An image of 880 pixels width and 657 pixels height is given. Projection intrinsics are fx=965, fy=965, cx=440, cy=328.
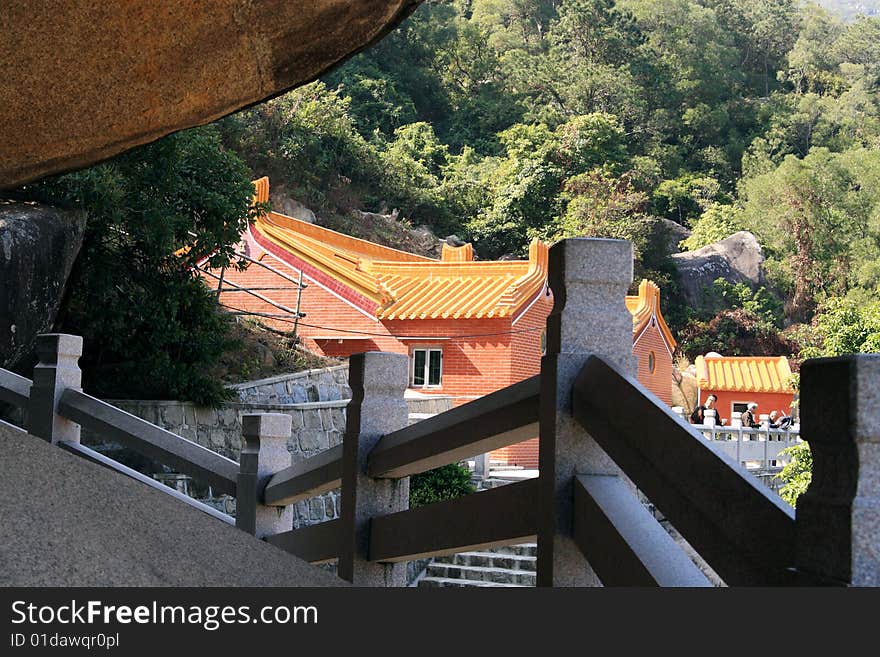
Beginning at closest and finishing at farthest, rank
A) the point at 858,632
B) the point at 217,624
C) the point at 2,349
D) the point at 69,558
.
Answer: the point at 858,632 → the point at 217,624 → the point at 69,558 → the point at 2,349

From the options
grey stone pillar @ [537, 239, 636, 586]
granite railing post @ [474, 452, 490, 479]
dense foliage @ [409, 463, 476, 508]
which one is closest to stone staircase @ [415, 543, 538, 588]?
dense foliage @ [409, 463, 476, 508]

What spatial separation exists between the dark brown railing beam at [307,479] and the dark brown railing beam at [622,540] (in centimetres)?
139

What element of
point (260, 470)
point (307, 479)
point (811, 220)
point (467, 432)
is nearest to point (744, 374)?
point (811, 220)

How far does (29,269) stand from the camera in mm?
7699

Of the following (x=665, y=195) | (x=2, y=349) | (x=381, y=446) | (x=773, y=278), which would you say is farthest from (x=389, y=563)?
(x=665, y=195)

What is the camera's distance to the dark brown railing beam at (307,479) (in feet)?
11.1

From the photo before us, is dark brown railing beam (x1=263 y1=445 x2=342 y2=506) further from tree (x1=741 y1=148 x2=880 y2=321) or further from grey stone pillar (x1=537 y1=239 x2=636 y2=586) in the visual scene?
tree (x1=741 y1=148 x2=880 y2=321)

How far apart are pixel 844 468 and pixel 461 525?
58.3 inches

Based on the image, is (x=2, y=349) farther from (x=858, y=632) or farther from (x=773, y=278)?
(x=773, y=278)

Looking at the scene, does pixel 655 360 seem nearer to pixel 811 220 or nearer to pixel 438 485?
pixel 438 485

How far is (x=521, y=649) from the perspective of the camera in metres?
1.48

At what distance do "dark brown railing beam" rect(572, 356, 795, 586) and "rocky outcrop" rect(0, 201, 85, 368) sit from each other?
21.6 ft

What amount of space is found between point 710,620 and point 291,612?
0.65 m

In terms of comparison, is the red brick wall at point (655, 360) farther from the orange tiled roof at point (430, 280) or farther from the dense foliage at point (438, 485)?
the dense foliage at point (438, 485)
